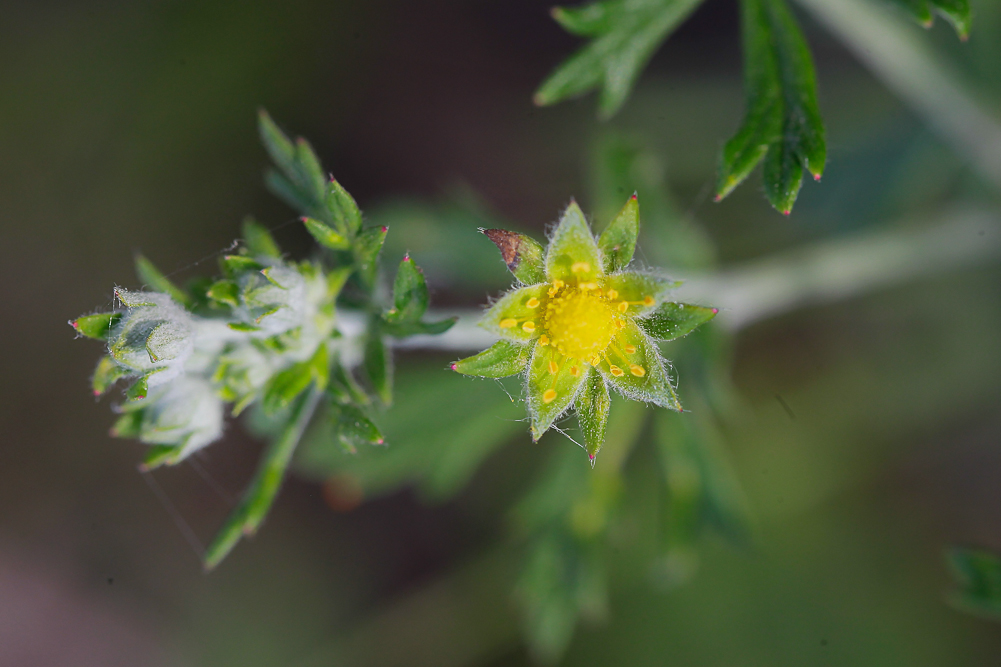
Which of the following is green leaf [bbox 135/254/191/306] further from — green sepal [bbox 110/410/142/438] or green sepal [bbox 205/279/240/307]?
green sepal [bbox 110/410/142/438]

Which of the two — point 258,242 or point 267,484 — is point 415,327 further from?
point 267,484

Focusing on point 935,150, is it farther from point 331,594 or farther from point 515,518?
point 331,594

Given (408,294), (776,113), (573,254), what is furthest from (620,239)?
(776,113)

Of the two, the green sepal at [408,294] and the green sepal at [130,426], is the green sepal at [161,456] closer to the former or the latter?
the green sepal at [130,426]

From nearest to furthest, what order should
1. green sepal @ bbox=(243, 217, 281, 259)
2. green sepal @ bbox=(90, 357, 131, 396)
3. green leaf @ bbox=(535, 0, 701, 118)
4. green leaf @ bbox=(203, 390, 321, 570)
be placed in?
green sepal @ bbox=(90, 357, 131, 396), green sepal @ bbox=(243, 217, 281, 259), green leaf @ bbox=(203, 390, 321, 570), green leaf @ bbox=(535, 0, 701, 118)

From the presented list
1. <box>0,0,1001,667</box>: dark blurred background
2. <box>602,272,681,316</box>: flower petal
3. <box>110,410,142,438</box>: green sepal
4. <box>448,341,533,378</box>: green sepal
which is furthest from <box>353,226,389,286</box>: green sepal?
<box>0,0,1001,667</box>: dark blurred background

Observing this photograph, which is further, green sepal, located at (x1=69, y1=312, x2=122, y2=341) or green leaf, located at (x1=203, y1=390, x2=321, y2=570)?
green leaf, located at (x1=203, y1=390, x2=321, y2=570)
